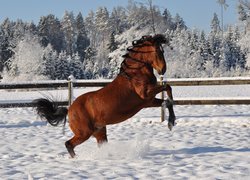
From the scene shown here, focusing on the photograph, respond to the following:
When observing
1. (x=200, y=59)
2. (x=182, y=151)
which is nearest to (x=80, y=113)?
(x=182, y=151)

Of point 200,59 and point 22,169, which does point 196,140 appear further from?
point 200,59

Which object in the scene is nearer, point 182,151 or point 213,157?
point 213,157

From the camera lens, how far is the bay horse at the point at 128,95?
5.72m

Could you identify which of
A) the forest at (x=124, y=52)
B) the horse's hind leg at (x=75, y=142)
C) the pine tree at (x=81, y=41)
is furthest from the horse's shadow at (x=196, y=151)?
the pine tree at (x=81, y=41)

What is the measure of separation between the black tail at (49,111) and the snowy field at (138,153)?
21.6 inches

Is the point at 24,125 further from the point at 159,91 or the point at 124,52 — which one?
the point at 124,52

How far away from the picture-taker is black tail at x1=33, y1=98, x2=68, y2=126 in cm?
660

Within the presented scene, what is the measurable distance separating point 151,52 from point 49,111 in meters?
1.95

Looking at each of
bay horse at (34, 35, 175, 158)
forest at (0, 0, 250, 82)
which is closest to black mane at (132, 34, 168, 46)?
bay horse at (34, 35, 175, 158)

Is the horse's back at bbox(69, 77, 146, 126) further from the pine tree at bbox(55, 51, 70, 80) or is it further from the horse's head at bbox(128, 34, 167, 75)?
the pine tree at bbox(55, 51, 70, 80)

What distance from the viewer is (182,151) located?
6.54 meters

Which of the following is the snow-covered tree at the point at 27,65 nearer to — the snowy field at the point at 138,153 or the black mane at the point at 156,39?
the snowy field at the point at 138,153

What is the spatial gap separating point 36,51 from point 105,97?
156 feet

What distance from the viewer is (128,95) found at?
5.79 metres
